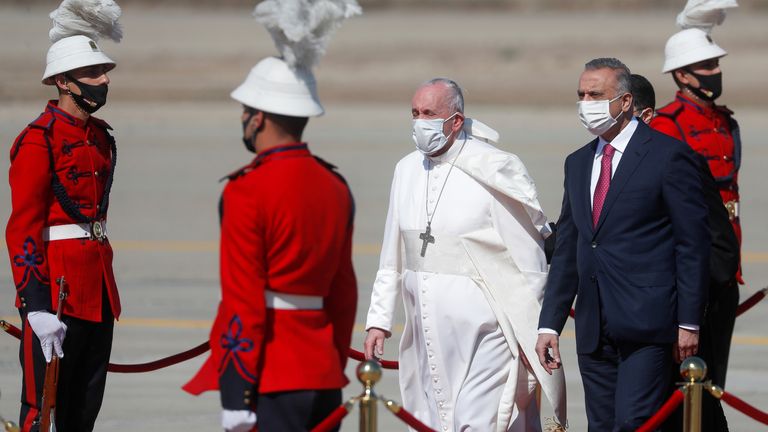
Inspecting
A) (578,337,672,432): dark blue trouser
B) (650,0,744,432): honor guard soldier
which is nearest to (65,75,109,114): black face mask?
(578,337,672,432): dark blue trouser

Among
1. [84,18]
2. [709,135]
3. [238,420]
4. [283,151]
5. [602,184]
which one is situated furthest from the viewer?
[709,135]

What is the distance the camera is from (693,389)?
5.51 metres

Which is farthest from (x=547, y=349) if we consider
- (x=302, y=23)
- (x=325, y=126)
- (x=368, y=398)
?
(x=325, y=126)

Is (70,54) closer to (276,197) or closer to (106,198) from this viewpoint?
(106,198)

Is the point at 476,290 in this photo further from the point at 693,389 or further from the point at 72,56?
the point at 72,56

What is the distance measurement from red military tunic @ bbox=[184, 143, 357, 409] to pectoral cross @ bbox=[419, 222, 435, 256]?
161cm

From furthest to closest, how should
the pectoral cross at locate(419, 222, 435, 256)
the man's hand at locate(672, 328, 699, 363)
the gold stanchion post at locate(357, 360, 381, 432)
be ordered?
the pectoral cross at locate(419, 222, 435, 256), the man's hand at locate(672, 328, 699, 363), the gold stanchion post at locate(357, 360, 381, 432)

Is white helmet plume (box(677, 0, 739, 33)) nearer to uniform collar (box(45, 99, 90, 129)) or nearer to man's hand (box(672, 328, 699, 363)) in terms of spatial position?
man's hand (box(672, 328, 699, 363))

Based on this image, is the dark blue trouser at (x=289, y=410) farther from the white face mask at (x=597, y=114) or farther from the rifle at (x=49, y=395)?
the white face mask at (x=597, y=114)

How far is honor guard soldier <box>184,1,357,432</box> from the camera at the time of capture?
189 inches

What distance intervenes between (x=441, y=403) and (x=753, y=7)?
47.8 metres

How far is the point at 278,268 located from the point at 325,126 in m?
21.9

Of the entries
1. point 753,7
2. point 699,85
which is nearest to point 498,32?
point 753,7

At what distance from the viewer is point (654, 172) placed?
5.84m
